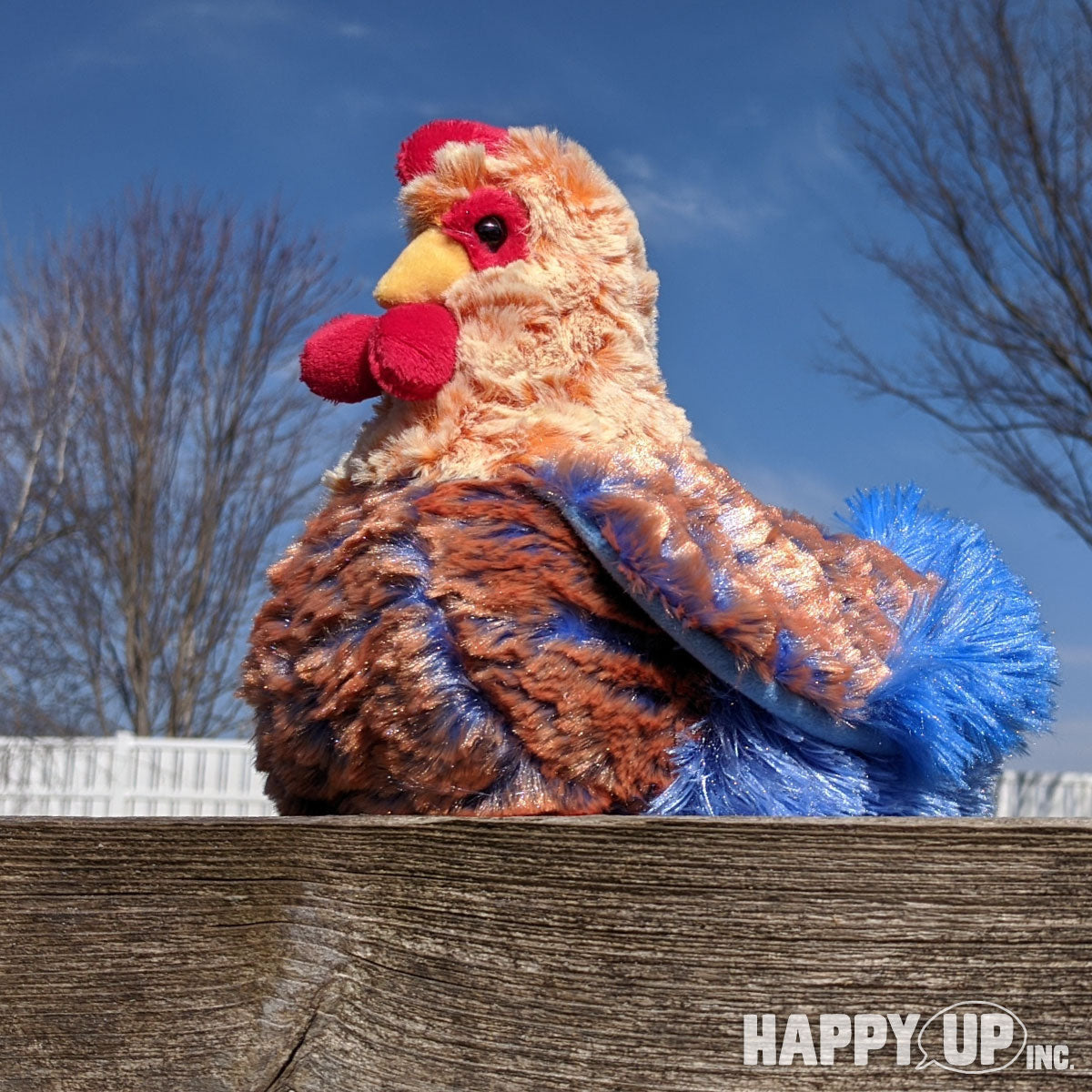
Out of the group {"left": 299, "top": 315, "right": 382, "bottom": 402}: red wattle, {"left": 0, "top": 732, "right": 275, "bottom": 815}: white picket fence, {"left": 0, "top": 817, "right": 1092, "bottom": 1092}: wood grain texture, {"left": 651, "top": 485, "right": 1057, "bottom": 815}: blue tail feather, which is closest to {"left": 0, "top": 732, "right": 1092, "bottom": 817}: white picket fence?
{"left": 0, "top": 732, "right": 275, "bottom": 815}: white picket fence

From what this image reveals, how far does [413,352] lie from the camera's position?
2.85 feet

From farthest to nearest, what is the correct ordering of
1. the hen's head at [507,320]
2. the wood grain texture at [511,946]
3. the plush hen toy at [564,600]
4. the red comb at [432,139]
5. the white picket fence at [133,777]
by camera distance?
the white picket fence at [133,777]
the red comb at [432,139]
the hen's head at [507,320]
the plush hen toy at [564,600]
the wood grain texture at [511,946]

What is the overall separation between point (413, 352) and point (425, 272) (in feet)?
0.28

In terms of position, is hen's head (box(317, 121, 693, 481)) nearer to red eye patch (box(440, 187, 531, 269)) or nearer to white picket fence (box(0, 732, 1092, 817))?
red eye patch (box(440, 187, 531, 269))

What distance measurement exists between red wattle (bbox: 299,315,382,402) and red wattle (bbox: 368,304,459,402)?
1.1 inches

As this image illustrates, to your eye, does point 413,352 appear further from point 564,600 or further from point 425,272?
point 564,600

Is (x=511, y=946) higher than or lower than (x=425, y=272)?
lower

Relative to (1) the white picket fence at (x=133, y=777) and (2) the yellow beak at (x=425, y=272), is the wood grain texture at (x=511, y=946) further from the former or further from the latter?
(1) the white picket fence at (x=133, y=777)

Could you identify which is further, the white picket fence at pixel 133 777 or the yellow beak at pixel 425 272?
the white picket fence at pixel 133 777

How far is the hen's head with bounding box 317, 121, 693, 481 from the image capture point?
0.87m

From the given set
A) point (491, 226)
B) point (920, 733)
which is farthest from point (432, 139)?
point (920, 733)

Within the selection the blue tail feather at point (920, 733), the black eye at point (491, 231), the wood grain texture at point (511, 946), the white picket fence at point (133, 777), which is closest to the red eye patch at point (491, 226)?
the black eye at point (491, 231)

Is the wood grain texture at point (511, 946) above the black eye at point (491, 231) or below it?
below

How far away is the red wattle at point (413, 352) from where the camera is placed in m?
0.87
